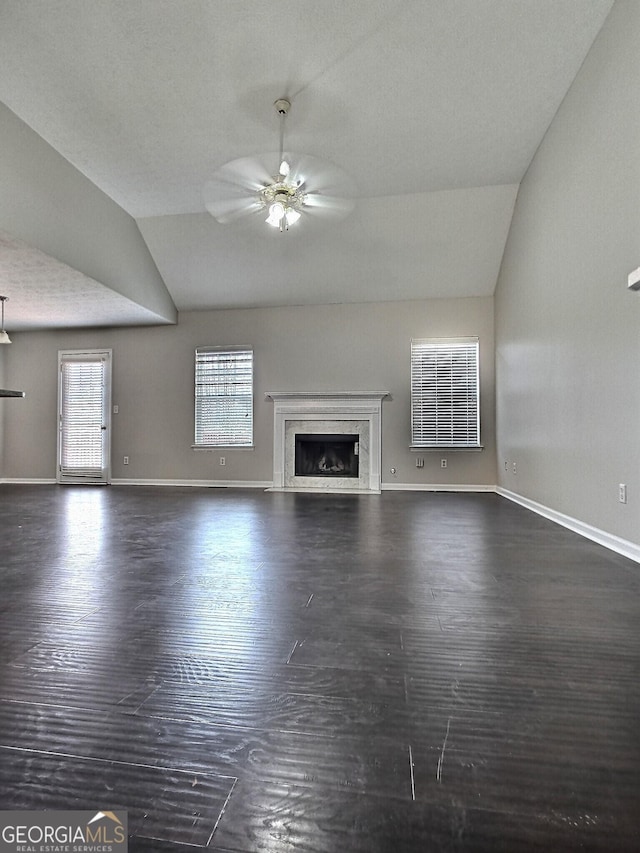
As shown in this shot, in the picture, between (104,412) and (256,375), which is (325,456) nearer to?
(256,375)

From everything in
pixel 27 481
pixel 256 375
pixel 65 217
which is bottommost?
pixel 27 481

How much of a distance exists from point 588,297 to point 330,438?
4.31 metres

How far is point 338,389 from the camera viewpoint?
23.0 feet

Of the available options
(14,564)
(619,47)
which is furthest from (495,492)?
(14,564)

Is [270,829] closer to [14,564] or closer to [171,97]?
[14,564]

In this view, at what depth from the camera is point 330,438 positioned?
23.3ft

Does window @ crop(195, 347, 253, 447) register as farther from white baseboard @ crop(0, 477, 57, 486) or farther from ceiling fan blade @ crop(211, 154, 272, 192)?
ceiling fan blade @ crop(211, 154, 272, 192)

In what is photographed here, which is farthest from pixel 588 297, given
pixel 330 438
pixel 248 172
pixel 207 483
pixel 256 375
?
pixel 207 483

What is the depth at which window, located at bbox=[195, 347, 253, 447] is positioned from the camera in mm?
7273

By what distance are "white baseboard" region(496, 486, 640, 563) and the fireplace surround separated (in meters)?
2.45

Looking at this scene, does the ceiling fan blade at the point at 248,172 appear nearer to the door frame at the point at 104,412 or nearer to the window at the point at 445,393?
the window at the point at 445,393

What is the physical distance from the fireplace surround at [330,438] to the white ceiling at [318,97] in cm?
228

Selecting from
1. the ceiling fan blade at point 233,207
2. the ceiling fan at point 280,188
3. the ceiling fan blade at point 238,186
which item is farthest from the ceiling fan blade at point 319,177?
the ceiling fan blade at point 233,207

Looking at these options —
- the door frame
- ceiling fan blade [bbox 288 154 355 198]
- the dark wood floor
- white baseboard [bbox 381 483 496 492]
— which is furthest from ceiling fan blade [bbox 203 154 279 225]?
the door frame
